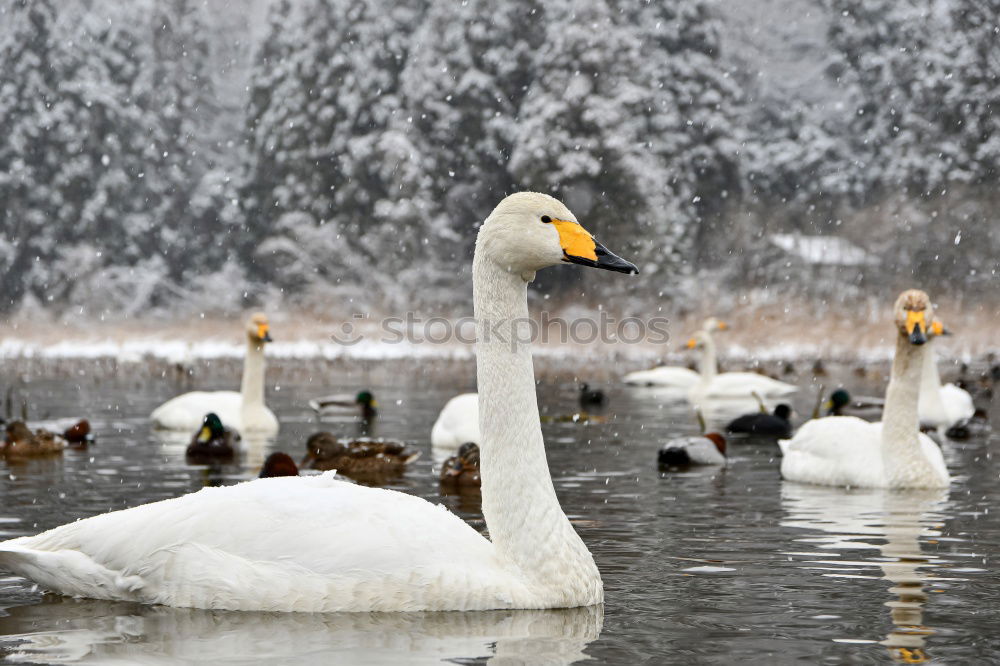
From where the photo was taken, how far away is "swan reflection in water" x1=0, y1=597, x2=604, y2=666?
22.7 ft

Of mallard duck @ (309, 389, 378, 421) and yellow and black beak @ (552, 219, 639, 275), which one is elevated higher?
yellow and black beak @ (552, 219, 639, 275)

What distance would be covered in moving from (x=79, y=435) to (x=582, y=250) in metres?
12.1

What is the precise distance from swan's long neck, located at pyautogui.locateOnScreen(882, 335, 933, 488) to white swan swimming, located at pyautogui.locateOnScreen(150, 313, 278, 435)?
8.99m

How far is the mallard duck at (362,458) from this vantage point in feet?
50.6

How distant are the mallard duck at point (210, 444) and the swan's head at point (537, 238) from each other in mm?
9684

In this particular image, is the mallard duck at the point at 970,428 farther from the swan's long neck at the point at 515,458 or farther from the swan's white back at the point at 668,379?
the swan's long neck at the point at 515,458

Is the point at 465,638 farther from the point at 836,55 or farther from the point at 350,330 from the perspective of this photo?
the point at 836,55

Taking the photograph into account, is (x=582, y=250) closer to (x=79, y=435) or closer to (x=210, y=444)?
(x=210, y=444)

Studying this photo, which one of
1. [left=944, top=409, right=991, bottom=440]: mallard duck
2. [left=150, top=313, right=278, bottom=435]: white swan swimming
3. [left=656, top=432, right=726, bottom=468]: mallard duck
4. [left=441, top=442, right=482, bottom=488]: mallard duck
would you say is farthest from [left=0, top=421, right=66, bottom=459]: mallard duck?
[left=944, top=409, right=991, bottom=440]: mallard duck

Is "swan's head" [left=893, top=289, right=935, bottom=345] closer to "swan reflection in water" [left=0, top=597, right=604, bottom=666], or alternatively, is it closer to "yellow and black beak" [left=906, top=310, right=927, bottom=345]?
"yellow and black beak" [left=906, top=310, right=927, bottom=345]

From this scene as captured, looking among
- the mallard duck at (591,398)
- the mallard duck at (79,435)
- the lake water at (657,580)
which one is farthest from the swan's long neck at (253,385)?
the mallard duck at (591,398)

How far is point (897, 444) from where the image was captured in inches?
560

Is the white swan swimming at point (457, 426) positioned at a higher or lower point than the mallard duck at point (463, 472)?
higher

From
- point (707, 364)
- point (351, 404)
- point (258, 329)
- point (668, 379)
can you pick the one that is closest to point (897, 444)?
point (258, 329)
